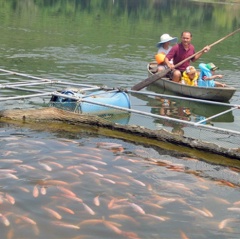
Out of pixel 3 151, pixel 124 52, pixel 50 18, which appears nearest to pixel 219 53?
pixel 124 52

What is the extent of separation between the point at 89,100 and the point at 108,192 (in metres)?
3.82

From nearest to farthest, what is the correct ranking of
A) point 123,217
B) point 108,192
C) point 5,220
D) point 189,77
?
point 5,220
point 123,217
point 108,192
point 189,77

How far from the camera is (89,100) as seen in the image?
11.4 m

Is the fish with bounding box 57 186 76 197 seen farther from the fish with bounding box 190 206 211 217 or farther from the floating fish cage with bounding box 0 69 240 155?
the floating fish cage with bounding box 0 69 240 155

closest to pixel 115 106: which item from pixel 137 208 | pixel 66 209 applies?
pixel 137 208

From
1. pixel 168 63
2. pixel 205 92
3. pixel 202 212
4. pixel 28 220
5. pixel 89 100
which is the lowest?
pixel 28 220

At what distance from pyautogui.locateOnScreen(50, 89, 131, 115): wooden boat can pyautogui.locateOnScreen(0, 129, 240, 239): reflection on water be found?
4.50 ft

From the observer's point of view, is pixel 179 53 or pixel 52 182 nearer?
pixel 52 182

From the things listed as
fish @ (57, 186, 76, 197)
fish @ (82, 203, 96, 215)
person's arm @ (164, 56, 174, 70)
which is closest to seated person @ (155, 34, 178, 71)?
person's arm @ (164, 56, 174, 70)

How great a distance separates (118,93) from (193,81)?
Result: 3530 millimetres

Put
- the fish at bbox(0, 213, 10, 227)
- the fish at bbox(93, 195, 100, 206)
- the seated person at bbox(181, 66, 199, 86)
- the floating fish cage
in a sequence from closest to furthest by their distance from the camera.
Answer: the fish at bbox(0, 213, 10, 227) < the fish at bbox(93, 195, 100, 206) < the floating fish cage < the seated person at bbox(181, 66, 199, 86)

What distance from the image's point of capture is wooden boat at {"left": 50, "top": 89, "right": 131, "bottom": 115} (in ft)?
37.5

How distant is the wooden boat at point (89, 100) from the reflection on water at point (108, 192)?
137cm

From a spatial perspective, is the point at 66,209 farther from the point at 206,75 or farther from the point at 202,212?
the point at 206,75
